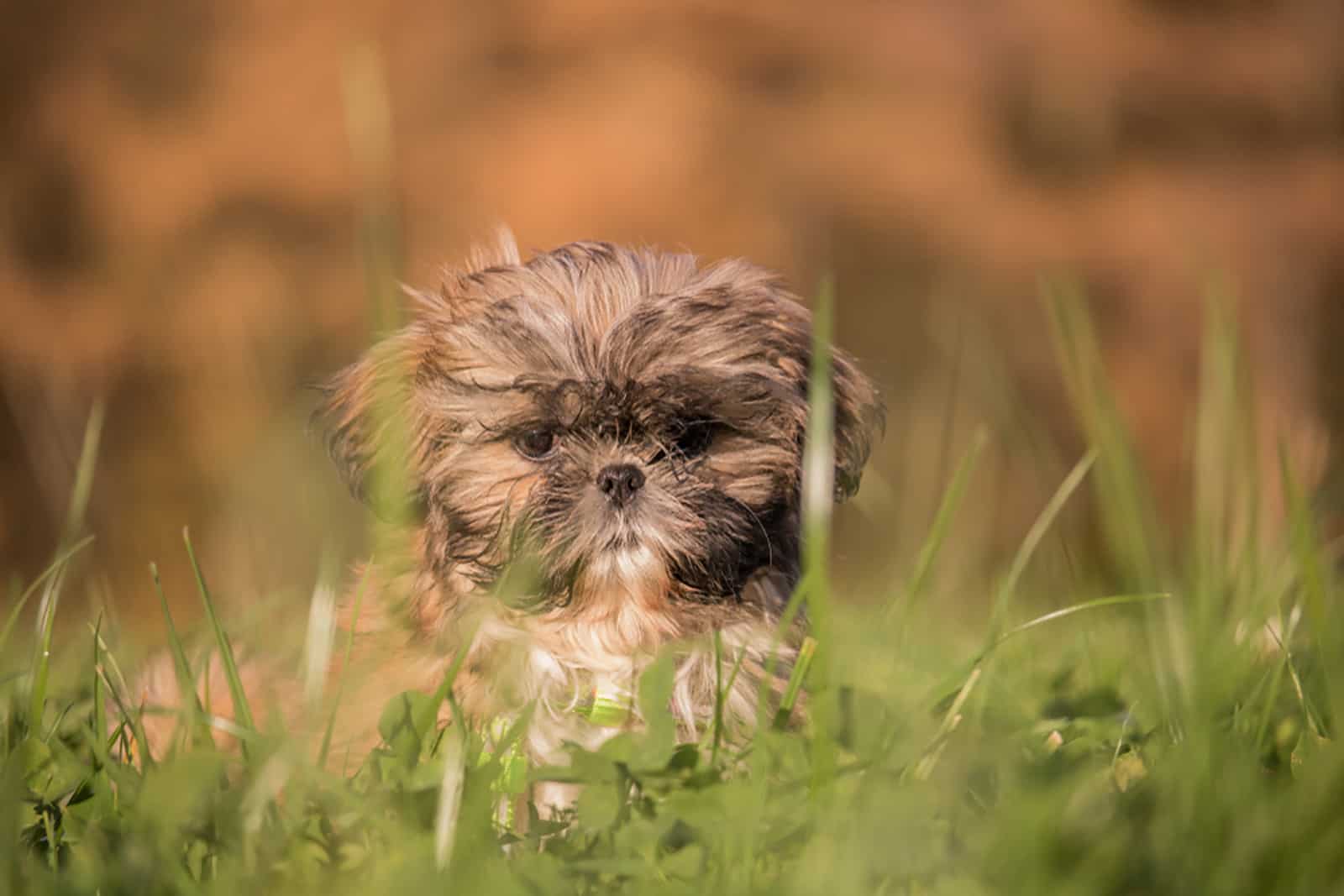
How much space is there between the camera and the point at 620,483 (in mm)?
2477

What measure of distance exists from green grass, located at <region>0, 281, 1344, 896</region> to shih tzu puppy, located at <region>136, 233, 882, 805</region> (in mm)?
423

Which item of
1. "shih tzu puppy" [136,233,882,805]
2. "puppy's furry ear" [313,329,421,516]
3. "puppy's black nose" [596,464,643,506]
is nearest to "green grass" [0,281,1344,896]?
"shih tzu puppy" [136,233,882,805]

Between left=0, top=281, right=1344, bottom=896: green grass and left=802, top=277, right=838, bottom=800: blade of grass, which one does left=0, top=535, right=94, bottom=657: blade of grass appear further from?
left=802, top=277, right=838, bottom=800: blade of grass

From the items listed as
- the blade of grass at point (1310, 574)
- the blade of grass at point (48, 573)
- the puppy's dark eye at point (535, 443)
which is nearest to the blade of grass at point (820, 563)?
the blade of grass at point (1310, 574)

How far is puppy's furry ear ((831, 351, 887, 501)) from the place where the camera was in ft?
9.78

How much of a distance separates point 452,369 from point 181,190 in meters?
4.83

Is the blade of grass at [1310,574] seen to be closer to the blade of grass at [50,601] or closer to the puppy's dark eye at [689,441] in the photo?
the puppy's dark eye at [689,441]

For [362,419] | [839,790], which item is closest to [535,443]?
[362,419]

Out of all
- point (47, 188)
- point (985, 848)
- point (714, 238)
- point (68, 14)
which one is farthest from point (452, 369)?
point (68, 14)

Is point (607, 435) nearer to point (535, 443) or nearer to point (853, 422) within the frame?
point (535, 443)

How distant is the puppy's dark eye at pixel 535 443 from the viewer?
2.59 meters

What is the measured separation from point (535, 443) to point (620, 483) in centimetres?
24

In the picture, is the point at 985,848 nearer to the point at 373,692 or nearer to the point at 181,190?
the point at 373,692

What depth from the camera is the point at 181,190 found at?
6.78m
